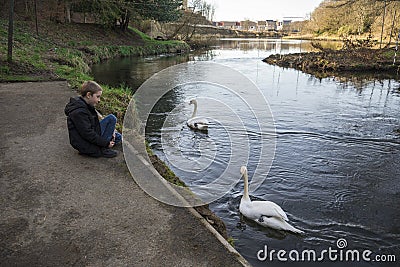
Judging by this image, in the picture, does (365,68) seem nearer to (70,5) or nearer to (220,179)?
(220,179)

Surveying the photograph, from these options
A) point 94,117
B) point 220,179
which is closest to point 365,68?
point 220,179

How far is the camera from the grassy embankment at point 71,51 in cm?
1144

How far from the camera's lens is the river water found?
187 inches

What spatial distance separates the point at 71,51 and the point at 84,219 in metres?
20.4

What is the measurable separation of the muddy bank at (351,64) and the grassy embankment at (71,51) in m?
15.2

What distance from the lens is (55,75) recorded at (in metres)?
12.4

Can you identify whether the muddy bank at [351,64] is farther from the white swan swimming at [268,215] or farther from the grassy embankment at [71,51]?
the white swan swimming at [268,215]

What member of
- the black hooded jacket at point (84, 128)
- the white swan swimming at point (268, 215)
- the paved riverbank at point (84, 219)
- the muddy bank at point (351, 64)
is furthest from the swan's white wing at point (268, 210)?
the muddy bank at point (351, 64)

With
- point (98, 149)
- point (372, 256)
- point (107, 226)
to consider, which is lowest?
point (372, 256)

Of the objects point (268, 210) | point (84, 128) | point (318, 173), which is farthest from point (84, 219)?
point (318, 173)

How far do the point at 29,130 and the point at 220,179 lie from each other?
3.79m

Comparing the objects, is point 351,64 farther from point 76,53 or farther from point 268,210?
point 268,210

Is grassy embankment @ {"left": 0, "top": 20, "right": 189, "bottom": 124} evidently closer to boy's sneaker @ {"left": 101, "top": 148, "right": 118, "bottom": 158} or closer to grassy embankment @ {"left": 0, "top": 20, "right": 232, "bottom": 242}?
grassy embankment @ {"left": 0, "top": 20, "right": 232, "bottom": 242}

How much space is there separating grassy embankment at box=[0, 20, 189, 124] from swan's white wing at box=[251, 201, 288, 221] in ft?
15.1
